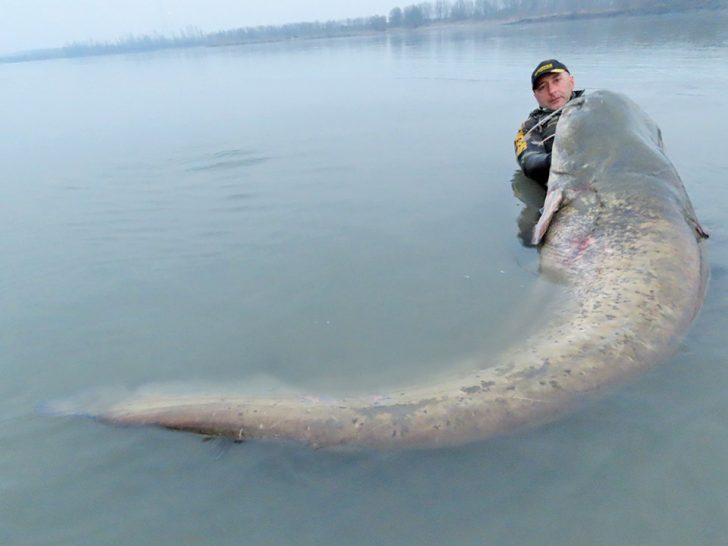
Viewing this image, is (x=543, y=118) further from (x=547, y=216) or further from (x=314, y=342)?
(x=314, y=342)

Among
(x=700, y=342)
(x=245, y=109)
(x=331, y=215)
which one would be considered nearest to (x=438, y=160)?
(x=331, y=215)

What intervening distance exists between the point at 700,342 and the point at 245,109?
12.8 m

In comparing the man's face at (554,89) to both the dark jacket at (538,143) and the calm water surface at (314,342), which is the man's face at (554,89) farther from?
the calm water surface at (314,342)

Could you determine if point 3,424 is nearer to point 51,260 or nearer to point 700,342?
point 51,260

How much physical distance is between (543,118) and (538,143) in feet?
1.64

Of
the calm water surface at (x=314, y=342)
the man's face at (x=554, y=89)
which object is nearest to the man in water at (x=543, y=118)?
the man's face at (x=554, y=89)

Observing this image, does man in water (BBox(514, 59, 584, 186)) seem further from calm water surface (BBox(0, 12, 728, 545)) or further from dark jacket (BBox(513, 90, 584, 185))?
calm water surface (BBox(0, 12, 728, 545))

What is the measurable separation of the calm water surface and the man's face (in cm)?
102

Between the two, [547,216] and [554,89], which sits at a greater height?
[554,89]

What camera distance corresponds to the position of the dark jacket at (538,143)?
19.2ft

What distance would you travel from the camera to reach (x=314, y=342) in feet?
11.1

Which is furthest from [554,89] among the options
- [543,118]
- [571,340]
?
[571,340]

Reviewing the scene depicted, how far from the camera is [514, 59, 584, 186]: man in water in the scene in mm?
6066

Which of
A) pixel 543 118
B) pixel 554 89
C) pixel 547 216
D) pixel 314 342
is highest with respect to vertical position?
pixel 554 89
